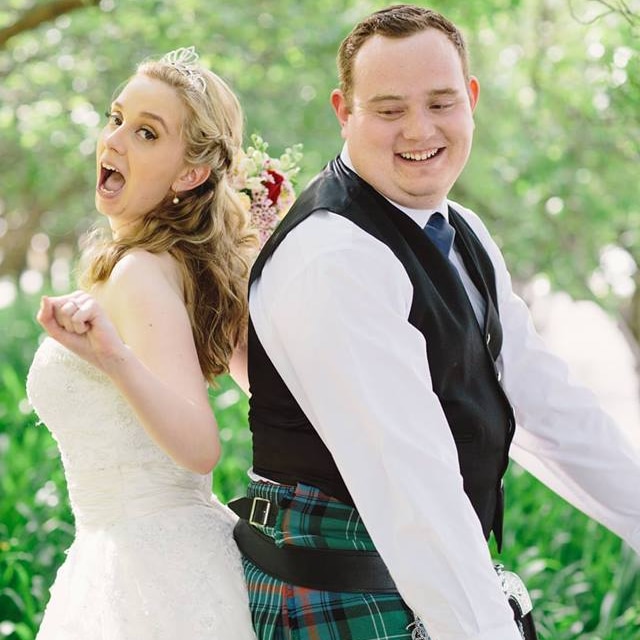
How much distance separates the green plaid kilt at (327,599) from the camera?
7.77 ft

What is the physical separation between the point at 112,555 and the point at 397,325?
92 centimetres

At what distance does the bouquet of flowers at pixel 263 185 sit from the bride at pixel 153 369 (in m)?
0.13

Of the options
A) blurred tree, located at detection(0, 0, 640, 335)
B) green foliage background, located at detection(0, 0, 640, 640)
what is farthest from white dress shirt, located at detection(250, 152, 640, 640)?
blurred tree, located at detection(0, 0, 640, 335)

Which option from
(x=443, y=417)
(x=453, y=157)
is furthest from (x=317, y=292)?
(x=453, y=157)

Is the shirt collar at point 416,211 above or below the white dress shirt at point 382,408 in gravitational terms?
above

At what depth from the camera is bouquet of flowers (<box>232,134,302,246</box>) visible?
3170mm

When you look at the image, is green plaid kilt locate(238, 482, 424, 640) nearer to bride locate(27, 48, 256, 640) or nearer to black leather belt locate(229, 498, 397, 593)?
black leather belt locate(229, 498, 397, 593)

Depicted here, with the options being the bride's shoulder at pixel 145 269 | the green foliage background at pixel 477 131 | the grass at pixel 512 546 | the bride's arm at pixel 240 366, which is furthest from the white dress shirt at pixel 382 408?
the green foliage background at pixel 477 131

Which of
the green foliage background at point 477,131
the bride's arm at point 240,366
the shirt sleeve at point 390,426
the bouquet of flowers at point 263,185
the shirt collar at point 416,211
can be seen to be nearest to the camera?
the shirt sleeve at point 390,426

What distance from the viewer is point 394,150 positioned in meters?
2.45

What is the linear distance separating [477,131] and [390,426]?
9.77m

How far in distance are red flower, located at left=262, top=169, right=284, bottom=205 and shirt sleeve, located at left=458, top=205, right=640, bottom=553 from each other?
622mm

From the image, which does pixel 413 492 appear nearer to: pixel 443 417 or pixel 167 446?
pixel 443 417

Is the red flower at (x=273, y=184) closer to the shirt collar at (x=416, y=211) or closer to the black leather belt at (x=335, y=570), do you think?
the shirt collar at (x=416, y=211)
